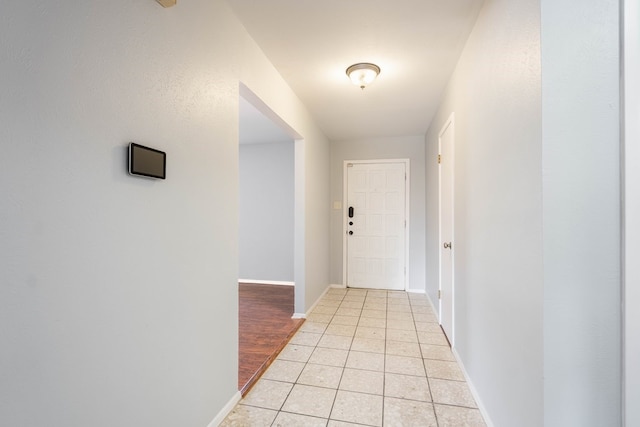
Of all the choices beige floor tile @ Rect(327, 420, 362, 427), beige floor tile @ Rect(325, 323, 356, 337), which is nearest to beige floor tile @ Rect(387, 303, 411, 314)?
beige floor tile @ Rect(325, 323, 356, 337)

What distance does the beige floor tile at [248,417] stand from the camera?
5.45 ft

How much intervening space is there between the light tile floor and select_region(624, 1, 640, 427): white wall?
0.93 m

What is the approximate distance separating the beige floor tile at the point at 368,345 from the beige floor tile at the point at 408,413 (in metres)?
0.68

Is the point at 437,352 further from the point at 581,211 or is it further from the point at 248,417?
the point at 581,211

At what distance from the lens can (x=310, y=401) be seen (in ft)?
6.10

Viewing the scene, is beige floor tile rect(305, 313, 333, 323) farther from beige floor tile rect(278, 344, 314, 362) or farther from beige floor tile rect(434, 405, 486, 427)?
beige floor tile rect(434, 405, 486, 427)

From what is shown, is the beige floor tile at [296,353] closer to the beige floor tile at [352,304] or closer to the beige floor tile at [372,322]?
the beige floor tile at [372,322]

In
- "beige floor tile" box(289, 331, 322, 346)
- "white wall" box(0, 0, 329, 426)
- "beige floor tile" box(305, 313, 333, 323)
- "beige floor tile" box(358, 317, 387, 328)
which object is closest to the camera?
"white wall" box(0, 0, 329, 426)

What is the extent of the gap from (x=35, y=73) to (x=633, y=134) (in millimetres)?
1824

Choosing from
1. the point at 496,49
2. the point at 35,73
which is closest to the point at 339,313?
the point at 496,49

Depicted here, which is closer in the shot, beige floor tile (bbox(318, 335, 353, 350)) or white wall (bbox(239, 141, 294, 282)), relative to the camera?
beige floor tile (bbox(318, 335, 353, 350))

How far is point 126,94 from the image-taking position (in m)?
1.06

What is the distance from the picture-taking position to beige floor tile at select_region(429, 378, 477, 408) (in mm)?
1845

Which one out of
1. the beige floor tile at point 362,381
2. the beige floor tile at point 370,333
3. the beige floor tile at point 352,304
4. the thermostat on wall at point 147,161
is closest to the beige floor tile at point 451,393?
the beige floor tile at point 362,381
